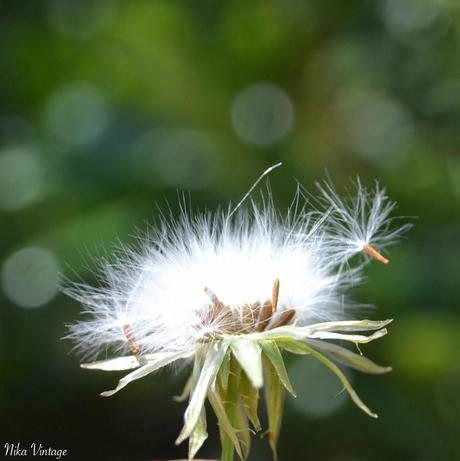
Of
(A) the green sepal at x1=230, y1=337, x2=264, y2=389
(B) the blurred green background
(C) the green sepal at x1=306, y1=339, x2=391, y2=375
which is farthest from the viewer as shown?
(B) the blurred green background

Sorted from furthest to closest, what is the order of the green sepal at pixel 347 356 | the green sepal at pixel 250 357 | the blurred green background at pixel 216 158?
the blurred green background at pixel 216 158 < the green sepal at pixel 347 356 < the green sepal at pixel 250 357

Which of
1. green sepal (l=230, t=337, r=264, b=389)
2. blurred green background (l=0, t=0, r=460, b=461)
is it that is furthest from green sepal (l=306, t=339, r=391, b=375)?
blurred green background (l=0, t=0, r=460, b=461)

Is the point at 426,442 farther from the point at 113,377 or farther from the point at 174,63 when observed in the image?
the point at 174,63

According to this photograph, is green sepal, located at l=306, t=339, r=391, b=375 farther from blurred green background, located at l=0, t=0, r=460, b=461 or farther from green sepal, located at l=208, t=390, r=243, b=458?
blurred green background, located at l=0, t=0, r=460, b=461

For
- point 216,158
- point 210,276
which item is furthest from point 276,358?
point 216,158

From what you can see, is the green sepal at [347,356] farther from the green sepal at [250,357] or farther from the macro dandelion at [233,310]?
the green sepal at [250,357]

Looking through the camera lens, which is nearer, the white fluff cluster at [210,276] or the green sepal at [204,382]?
the green sepal at [204,382]

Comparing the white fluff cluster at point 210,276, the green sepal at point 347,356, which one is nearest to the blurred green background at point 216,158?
the white fluff cluster at point 210,276
